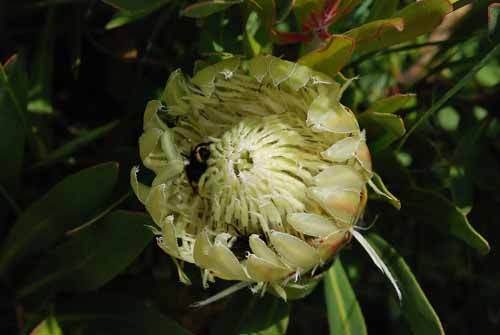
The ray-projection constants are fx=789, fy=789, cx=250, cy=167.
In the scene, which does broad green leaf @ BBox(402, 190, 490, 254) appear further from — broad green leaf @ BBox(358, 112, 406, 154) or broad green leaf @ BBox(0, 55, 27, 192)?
broad green leaf @ BBox(0, 55, 27, 192)

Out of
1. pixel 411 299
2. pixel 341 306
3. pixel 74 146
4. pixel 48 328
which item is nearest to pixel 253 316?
pixel 341 306

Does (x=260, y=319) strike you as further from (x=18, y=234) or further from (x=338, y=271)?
(x=18, y=234)

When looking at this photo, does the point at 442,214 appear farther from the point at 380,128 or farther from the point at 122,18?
the point at 122,18

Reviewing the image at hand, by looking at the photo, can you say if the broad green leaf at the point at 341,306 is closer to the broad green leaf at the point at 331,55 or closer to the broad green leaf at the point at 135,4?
the broad green leaf at the point at 331,55

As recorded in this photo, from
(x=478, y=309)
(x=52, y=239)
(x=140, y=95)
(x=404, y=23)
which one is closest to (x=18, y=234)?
(x=52, y=239)

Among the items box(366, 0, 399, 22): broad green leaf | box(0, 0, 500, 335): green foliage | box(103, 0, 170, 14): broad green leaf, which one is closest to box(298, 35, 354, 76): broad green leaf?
box(0, 0, 500, 335): green foliage
